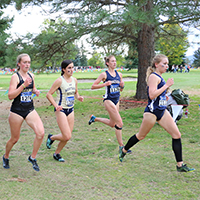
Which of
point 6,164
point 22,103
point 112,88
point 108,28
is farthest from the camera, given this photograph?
point 108,28

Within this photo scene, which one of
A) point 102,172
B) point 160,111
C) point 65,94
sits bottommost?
point 102,172

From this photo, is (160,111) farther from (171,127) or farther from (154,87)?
(154,87)

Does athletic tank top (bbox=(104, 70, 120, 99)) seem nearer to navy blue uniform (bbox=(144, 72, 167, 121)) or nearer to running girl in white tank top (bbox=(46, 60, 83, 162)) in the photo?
running girl in white tank top (bbox=(46, 60, 83, 162))

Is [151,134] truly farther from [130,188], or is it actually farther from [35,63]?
[35,63]

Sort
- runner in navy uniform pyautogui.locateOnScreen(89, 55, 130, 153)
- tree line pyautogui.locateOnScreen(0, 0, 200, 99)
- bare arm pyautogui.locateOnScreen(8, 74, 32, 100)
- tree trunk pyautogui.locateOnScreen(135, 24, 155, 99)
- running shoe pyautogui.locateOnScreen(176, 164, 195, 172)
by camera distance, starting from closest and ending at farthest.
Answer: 1. bare arm pyautogui.locateOnScreen(8, 74, 32, 100)
2. running shoe pyautogui.locateOnScreen(176, 164, 195, 172)
3. runner in navy uniform pyautogui.locateOnScreen(89, 55, 130, 153)
4. tree line pyautogui.locateOnScreen(0, 0, 200, 99)
5. tree trunk pyautogui.locateOnScreen(135, 24, 155, 99)

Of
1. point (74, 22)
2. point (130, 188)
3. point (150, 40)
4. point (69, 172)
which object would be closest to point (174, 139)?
point (130, 188)

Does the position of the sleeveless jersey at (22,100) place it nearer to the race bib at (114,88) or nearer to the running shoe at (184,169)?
the race bib at (114,88)

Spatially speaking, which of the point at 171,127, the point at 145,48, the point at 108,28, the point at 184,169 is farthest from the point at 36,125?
the point at 145,48

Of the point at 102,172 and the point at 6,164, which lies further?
the point at 6,164

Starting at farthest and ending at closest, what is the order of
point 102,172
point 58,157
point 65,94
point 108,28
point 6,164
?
point 108,28, point 58,157, point 65,94, point 6,164, point 102,172

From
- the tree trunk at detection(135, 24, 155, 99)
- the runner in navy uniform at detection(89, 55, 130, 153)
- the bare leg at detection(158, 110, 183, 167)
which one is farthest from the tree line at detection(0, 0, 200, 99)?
the bare leg at detection(158, 110, 183, 167)

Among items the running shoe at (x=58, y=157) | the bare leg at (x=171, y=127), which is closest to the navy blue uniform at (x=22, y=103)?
the running shoe at (x=58, y=157)

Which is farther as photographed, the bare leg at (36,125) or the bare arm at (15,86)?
the bare leg at (36,125)

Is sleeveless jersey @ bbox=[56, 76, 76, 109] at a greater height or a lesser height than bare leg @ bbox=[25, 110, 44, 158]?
greater
